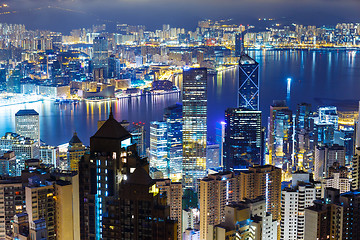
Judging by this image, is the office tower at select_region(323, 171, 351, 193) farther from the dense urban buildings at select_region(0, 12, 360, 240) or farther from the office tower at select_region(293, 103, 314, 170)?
the office tower at select_region(293, 103, 314, 170)

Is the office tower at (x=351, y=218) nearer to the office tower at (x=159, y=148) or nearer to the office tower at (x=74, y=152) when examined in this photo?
the office tower at (x=74, y=152)

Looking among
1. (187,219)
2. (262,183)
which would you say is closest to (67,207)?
(187,219)

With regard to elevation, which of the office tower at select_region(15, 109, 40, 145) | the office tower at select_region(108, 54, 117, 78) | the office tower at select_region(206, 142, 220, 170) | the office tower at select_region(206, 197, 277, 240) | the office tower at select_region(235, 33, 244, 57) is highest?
the office tower at select_region(235, 33, 244, 57)

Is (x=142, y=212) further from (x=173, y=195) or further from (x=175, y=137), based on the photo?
(x=175, y=137)

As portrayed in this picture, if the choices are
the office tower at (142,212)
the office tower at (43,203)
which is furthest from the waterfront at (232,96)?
the office tower at (142,212)

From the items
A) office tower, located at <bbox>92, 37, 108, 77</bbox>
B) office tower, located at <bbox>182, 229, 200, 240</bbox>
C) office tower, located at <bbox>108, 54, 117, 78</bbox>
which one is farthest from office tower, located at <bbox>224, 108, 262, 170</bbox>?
office tower, located at <bbox>92, 37, 108, 77</bbox>

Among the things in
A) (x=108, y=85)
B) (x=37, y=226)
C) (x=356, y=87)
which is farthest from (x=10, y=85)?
(x=37, y=226)
